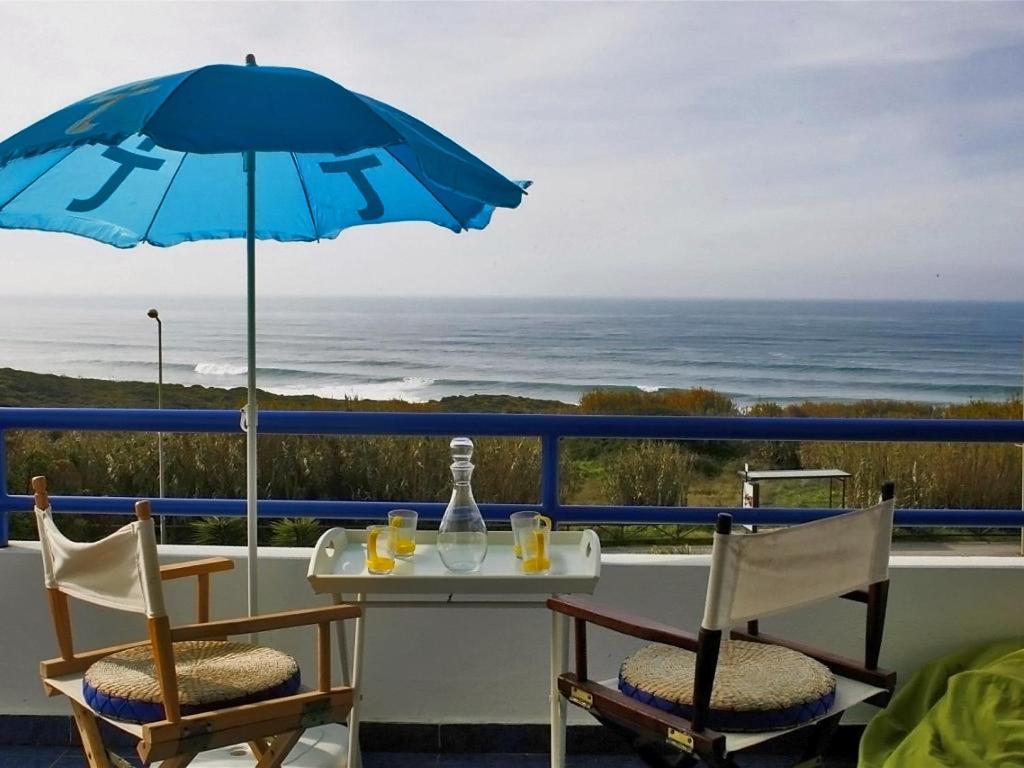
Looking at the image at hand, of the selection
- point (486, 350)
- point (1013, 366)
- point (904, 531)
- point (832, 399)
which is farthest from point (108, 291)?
point (904, 531)

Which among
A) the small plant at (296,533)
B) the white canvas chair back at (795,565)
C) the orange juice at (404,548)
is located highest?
the white canvas chair back at (795,565)

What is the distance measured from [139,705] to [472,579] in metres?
0.72

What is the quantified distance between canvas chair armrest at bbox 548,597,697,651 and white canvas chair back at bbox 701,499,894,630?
0.38 feet

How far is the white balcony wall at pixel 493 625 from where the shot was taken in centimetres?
321

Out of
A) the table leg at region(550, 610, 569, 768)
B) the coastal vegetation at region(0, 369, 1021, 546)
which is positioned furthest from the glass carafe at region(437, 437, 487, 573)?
the coastal vegetation at region(0, 369, 1021, 546)

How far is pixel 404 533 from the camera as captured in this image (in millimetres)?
2727

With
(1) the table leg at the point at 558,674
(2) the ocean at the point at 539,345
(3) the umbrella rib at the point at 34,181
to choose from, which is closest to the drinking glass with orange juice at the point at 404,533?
(1) the table leg at the point at 558,674

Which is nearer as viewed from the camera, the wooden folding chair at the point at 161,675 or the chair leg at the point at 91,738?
the wooden folding chair at the point at 161,675

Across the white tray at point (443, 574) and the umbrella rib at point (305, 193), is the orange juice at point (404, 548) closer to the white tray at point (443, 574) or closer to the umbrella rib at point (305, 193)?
the white tray at point (443, 574)

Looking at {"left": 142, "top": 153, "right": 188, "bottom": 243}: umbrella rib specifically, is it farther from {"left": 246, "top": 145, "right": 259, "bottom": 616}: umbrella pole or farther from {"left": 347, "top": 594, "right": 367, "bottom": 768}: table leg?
{"left": 347, "top": 594, "right": 367, "bottom": 768}: table leg

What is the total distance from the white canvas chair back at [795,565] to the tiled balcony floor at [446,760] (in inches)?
45.0

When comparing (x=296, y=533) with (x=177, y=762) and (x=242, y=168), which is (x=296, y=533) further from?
(x=177, y=762)

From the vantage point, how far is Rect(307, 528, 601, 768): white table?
2547 mm

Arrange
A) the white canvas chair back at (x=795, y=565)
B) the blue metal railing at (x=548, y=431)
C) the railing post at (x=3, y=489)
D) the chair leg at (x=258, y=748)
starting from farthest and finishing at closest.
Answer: the railing post at (x=3, y=489)
the blue metal railing at (x=548, y=431)
the chair leg at (x=258, y=748)
the white canvas chair back at (x=795, y=565)
